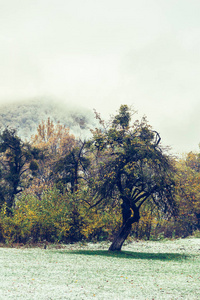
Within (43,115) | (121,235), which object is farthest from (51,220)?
(43,115)

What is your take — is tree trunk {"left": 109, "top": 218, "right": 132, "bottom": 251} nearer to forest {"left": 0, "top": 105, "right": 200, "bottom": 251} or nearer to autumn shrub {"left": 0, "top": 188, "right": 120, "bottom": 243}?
forest {"left": 0, "top": 105, "right": 200, "bottom": 251}

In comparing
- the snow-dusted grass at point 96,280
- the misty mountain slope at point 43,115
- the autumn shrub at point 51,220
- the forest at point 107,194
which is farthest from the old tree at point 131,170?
the misty mountain slope at point 43,115

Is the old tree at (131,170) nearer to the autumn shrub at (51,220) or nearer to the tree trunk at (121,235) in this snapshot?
the tree trunk at (121,235)

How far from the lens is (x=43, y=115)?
527ft

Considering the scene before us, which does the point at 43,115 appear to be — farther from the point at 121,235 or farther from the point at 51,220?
the point at 121,235

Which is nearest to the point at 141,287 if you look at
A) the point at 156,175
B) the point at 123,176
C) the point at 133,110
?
the point at 156,175

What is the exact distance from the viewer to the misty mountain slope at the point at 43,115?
489 ft

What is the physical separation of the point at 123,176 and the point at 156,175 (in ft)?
7.90

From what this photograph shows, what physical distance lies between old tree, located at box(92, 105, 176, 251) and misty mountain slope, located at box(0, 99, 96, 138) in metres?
126

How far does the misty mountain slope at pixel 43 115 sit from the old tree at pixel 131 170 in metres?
126

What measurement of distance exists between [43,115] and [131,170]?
14725cm

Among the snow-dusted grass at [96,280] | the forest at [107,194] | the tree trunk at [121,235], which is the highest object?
the forest at [107,194]

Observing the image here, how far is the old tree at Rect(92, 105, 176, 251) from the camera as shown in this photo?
58.2 ft

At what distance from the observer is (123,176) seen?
19.4 meters
